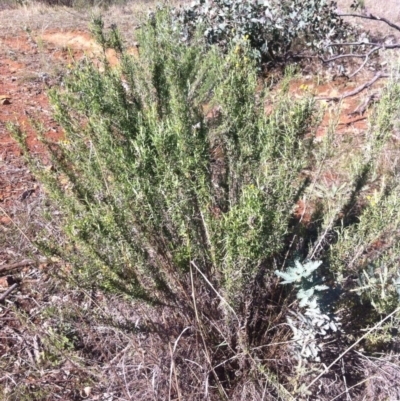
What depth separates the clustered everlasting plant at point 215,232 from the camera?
1.51m

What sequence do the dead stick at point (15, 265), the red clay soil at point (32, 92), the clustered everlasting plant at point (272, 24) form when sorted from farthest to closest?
the clustered everlasting plant at point (272, 24) < the red clay soil at point (32, 92) < the dead stick at point (15, 265)

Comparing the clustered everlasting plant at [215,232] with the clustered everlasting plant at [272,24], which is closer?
the clustered everlasting plant at [215,232]

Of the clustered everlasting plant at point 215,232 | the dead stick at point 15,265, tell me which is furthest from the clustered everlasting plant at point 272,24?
the dead stick at point 15,265

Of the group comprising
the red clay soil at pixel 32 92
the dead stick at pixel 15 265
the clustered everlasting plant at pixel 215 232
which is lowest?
the dead stick at pixel 15 265

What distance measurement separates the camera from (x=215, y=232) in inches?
60.1

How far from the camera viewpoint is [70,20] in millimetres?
6977

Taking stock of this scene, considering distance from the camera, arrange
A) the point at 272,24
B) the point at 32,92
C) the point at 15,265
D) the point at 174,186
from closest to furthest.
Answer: the point at 174,186
the point at 15,265
the point at 32,92
the point at 272,24

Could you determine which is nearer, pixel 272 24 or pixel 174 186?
pixel 174 186

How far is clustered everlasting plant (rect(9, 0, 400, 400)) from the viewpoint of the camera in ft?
4.96

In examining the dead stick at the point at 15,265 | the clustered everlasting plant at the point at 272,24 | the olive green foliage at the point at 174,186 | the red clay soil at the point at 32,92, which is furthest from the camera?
the clustered everlasting plant at the point at 272,24

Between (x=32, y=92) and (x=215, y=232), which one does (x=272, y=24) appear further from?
(x=215, y=232)

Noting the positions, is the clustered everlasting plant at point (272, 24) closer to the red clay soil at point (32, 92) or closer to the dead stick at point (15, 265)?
the red clay soil at point (32, 92)

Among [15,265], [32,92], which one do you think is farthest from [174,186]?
[32,92]

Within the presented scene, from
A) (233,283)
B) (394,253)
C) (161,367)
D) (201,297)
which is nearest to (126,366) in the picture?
(161,367)
